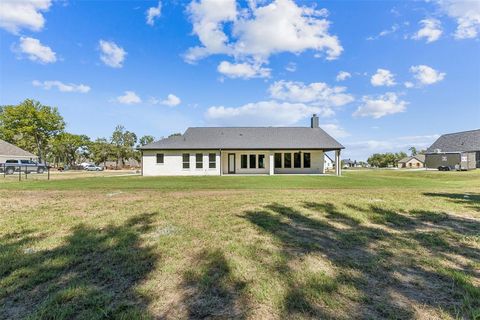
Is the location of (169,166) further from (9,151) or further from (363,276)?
(9,151)

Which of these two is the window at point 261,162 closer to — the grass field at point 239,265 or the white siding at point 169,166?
the white siding at point 169,166

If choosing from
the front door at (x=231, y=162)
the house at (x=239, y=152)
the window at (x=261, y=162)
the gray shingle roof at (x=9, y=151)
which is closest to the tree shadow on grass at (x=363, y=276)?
the house at (x=239, y=152)

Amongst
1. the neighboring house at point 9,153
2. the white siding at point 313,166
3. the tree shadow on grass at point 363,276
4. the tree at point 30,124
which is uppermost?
the tree at point 30,124

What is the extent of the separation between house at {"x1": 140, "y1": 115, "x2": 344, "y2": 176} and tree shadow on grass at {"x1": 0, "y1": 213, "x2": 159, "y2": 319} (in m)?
20.8

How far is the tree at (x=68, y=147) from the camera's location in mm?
54419

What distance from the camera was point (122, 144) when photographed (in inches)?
2470

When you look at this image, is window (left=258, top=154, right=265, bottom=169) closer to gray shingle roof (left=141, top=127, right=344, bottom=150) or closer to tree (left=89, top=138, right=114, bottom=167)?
gray shingle roof (left=141, top=127, right=344, bottom=150)

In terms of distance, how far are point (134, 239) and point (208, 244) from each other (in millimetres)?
1237

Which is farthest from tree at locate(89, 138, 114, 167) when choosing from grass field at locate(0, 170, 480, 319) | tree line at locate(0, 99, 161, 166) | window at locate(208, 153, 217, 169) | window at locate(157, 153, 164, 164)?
grass field at locate(0, 170, 480, 319)

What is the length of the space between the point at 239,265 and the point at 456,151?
53.8 metres

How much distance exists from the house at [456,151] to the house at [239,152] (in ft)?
87.0

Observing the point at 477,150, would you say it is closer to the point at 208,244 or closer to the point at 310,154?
the point at 310,154

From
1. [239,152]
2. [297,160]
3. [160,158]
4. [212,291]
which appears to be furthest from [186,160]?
[212,291]

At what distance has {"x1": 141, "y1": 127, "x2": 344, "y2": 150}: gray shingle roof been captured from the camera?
2536 cm
